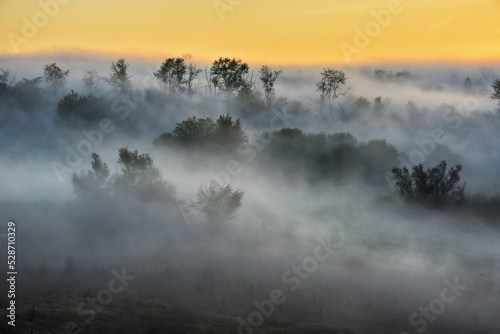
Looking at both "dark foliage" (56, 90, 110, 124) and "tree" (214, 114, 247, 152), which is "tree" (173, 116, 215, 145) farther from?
"dark foliage" (56, 90, 110, 124)

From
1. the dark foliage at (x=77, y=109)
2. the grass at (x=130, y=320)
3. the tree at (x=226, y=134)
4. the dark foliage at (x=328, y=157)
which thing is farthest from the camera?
the dark foliage at (x=77, y=109)

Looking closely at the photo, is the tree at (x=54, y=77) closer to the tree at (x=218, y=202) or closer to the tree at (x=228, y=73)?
the tree at (x=228, y=73)

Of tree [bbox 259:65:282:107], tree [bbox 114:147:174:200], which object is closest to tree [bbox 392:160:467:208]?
tree [bbox 114:147:174:200]

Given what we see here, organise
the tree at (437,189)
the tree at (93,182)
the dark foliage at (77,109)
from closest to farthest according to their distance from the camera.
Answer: the tree at (93,182) < the tree at (437,189) < the dark foliage at (77,109)

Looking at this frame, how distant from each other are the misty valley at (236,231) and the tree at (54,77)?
12775 millimetres

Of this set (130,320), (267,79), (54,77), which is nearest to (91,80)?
(54,77)

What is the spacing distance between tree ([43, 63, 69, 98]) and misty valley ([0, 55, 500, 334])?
12.8 metres

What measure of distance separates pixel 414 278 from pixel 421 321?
38.1 ft

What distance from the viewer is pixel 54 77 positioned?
15888 cm

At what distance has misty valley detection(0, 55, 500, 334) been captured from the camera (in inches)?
1919

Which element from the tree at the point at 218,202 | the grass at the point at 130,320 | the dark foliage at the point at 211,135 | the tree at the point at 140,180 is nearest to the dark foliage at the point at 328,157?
the dark foliage at the point at 211,135

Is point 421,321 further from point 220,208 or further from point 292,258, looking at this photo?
point 220,208

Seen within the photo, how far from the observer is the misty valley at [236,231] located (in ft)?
160

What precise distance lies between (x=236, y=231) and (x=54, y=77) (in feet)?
349
